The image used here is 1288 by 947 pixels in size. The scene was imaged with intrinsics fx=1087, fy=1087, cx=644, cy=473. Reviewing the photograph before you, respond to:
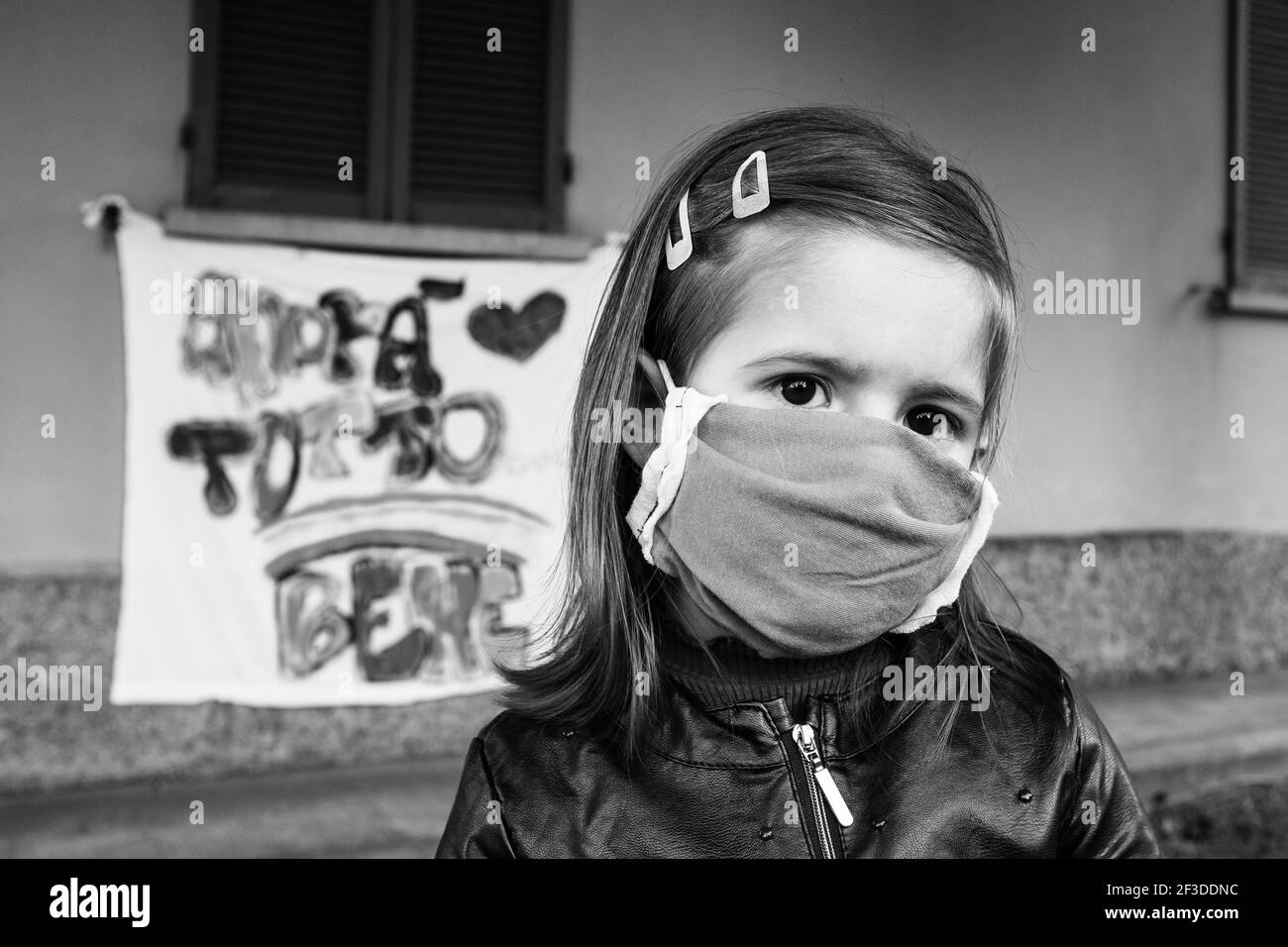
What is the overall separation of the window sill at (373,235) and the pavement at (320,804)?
1442mm

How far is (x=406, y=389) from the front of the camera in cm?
303

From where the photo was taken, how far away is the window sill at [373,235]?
2.82 m

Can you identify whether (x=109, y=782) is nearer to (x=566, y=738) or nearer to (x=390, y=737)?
(x=390, y=737)

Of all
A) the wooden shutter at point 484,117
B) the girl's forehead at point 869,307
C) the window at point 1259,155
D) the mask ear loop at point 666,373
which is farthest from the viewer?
the window at point 1259,155

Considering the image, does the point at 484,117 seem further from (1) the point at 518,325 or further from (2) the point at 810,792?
(2) the point at 810,792

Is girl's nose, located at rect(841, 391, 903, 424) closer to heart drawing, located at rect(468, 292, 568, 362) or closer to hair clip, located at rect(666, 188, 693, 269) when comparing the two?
hair clip, located at rect(666, 188, 693, 269)

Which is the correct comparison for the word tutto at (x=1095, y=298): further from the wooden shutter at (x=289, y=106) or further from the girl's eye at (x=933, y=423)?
the girl's eye at (x=933, y=423)

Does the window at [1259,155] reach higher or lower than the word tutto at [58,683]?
higher

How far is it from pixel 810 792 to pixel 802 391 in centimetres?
31

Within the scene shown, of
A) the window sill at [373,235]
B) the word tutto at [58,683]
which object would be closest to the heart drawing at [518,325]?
the window sill at [373,235]
